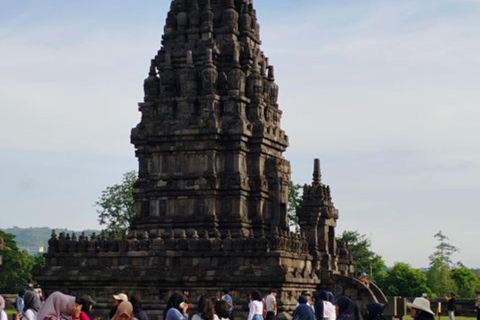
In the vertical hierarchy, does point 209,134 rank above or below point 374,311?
above

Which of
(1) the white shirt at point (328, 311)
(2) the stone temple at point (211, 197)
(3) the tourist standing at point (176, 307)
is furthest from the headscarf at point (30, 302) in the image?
(2) the stone temple at point (211, 197)

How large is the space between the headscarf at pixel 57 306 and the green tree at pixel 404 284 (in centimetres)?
6829

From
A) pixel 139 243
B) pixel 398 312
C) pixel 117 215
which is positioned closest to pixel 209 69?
pixel 139 243

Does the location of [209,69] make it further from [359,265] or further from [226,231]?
[359,265]

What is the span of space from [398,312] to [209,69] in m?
18.1

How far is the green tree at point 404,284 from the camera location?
79438 millimetres

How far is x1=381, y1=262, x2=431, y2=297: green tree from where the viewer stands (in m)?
79.4

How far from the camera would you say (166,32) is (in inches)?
1868

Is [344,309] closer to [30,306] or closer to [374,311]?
[374,311]

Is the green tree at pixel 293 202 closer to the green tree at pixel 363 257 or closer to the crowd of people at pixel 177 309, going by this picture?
the green tree at pixel 363 257

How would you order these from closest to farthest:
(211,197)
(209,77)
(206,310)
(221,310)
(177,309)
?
(206,310)
(221,310)
(177,309)
(211,197)
(209,77)

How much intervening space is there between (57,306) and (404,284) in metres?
70.0

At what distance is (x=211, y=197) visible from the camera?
4334 cm

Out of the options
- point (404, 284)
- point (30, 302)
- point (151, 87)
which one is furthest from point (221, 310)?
point (404, 284)
